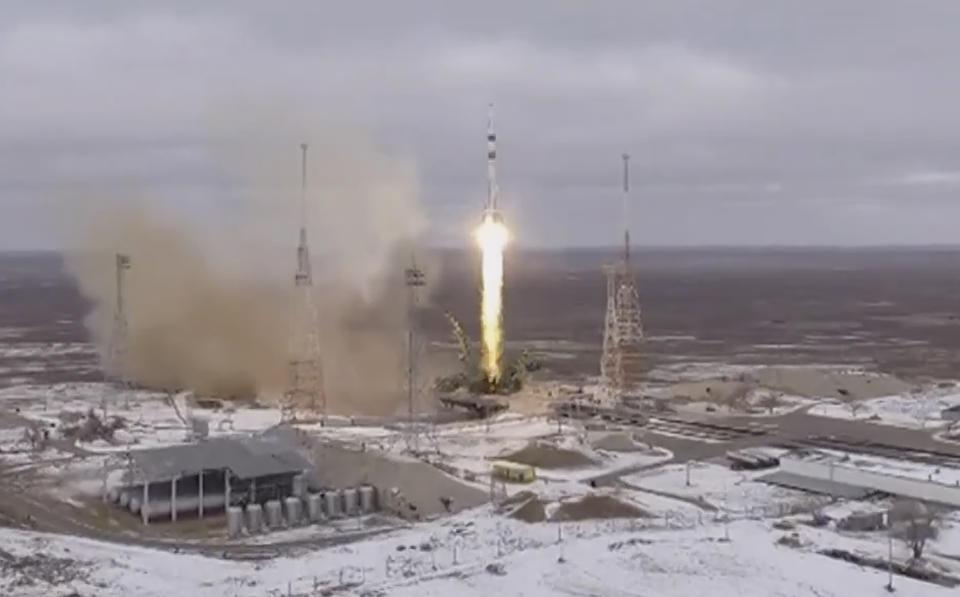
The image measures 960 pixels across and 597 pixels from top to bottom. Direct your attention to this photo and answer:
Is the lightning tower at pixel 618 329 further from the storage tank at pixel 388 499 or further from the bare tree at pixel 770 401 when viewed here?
the storage tank at pixel 388 499

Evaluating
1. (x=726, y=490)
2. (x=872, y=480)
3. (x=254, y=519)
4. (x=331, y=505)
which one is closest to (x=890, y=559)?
(x=872, y=480)

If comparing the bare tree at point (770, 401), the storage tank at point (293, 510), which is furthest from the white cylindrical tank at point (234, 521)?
the bare tree at point (770, 401)

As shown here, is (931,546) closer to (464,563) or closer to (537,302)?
(464,563)

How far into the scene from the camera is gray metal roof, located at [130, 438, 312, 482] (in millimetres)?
39031

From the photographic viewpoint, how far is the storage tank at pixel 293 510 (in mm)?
37406

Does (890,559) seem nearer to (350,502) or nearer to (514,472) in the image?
(514,472)

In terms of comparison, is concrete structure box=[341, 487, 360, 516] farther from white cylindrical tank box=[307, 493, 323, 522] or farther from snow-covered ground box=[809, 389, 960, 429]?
snow-covered ground box=[809, 389, 960, 429]

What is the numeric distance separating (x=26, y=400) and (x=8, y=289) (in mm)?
143925

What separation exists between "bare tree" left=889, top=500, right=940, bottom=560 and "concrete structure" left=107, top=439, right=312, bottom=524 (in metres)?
18.6

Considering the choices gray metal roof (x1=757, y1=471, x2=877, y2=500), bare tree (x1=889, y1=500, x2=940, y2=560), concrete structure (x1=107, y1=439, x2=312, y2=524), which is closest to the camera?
bare tree (x1=889, y1=500, x2=940, y2=560)

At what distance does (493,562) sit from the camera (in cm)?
3145

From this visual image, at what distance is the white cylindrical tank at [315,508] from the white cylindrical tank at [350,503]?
848 mm

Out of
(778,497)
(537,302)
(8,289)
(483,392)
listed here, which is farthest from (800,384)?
(8,289)

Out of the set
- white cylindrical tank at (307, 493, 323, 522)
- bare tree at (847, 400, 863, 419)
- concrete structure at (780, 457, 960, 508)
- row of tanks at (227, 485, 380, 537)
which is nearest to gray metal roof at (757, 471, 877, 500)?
concrete structure at (780, 457, 960, 508)
